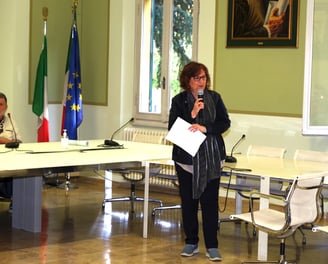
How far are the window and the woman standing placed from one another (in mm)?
3447

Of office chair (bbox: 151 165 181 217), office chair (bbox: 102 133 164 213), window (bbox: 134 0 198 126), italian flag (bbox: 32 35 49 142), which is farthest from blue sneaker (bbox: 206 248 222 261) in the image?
italian flag (bbox: 32 35 49 142)

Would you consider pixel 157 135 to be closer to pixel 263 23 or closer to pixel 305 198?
pixel 263 23

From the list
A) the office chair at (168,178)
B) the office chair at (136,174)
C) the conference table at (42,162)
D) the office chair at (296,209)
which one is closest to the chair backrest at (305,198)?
the office chair at (296,209)

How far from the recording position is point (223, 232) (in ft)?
23.4

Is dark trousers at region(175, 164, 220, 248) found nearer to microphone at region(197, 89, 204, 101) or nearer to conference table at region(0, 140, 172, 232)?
microphone at region(197, 89, 204, 101)

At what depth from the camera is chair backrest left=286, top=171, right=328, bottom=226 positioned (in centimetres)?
522

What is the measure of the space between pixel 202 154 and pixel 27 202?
2.00m

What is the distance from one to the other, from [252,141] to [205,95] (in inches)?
117

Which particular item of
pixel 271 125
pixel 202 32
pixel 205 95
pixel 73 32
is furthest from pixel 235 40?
pixel 205 95

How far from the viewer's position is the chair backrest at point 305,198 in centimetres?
522

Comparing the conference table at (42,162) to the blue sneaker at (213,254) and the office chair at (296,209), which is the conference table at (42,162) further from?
the office chair at (296,209)

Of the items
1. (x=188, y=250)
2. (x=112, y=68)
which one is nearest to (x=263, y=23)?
(x=112, y=68)

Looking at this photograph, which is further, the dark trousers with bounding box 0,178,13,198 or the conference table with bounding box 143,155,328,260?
the dark trousers with bounding box 0,178,13,198

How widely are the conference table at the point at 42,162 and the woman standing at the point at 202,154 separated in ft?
3.01
